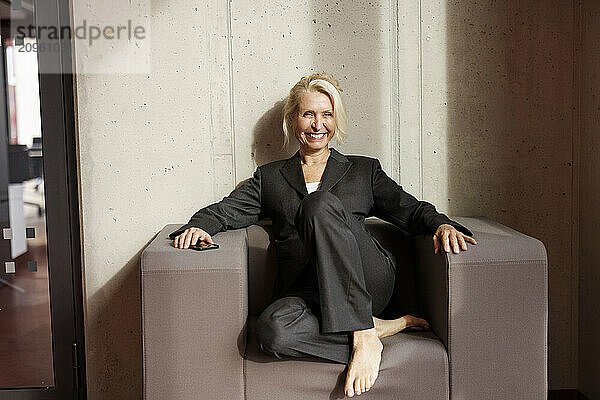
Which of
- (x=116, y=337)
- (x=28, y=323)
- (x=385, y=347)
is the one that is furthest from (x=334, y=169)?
(x=28, y=323)

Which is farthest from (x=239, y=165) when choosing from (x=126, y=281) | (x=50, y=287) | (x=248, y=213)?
(x=50, y=287)

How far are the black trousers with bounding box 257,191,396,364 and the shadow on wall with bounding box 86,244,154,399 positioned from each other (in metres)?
0.94

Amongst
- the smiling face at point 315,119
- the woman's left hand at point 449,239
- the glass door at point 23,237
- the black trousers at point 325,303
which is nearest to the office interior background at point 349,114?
the glass door at point 23,237

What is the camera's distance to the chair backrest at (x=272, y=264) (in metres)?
3.05

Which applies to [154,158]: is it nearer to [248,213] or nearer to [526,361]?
[248,213]

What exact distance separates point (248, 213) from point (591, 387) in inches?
62.6

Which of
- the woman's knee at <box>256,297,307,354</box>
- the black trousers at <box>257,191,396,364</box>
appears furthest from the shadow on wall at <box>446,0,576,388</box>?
the woman's knee at <box>256,297,307,354</box>

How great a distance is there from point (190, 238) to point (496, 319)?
1073 mm

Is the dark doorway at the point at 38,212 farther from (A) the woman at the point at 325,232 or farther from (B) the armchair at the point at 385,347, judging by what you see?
(B) the armchair at the point at 385,347

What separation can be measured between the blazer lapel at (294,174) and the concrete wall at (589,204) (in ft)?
3.88

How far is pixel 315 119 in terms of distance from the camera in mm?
3121

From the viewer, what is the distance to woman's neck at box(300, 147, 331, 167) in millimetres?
3201

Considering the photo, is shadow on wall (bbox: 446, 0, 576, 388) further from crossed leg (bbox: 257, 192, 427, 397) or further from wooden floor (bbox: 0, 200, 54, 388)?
wooden floor (bbox: 0, 200, 54, 388)

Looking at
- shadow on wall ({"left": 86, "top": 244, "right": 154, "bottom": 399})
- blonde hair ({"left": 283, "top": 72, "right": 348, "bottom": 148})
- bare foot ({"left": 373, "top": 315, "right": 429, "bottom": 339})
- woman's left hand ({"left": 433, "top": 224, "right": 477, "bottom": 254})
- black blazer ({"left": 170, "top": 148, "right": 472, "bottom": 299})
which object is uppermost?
blonde hair ({"left": 283, "top": 72, "right": 348, "bottom": 148})
